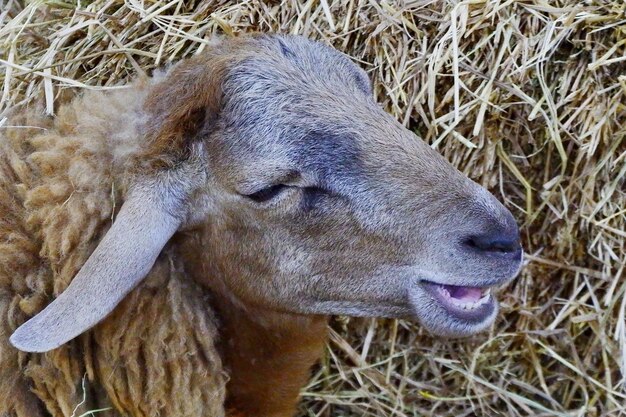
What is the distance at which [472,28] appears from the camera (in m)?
3.55

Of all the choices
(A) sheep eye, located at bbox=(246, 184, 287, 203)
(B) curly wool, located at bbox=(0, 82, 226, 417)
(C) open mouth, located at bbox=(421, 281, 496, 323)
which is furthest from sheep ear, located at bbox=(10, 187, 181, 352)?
(C) open mouth, located at bbox=(421, 281, 496, 323)

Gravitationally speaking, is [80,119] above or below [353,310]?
above

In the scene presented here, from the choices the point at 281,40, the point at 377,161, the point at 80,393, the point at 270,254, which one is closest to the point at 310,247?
the point at 270,254

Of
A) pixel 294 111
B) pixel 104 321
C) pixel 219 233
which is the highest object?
pixel 294 111

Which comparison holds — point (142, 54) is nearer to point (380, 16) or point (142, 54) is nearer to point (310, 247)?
point (380, 16)

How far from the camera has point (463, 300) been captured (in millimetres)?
2758

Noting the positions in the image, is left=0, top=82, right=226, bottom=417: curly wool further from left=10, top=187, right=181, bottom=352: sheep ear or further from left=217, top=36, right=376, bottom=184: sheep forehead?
left=217, top=36, right=376, bottom=184: sheep forehead

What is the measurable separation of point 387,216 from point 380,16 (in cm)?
127

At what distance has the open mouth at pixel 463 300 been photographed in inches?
106

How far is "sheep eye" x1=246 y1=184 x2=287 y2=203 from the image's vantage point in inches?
107

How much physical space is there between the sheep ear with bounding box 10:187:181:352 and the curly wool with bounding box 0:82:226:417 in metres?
0.18

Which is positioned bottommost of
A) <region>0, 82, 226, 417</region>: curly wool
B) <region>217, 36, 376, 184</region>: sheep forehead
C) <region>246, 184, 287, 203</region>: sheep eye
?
<region>0, 82, 226, 417</region>: curly wool

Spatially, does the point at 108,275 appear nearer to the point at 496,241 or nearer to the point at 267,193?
the point at 267,193

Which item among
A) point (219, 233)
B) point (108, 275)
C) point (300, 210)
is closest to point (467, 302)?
point (300, 210)
